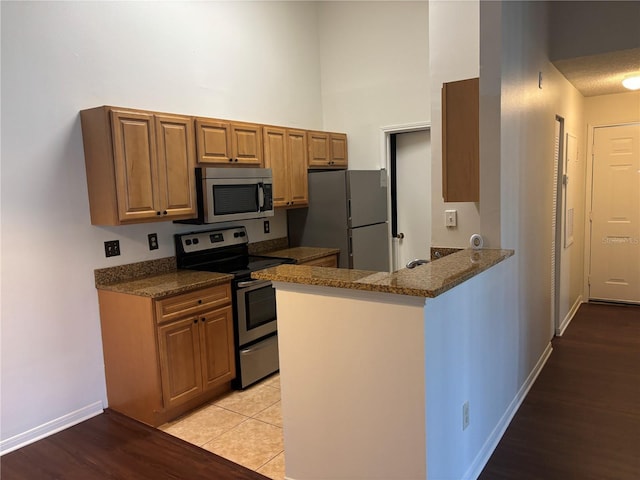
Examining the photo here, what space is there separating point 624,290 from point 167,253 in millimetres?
4939

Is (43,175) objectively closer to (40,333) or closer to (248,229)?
(40,333)

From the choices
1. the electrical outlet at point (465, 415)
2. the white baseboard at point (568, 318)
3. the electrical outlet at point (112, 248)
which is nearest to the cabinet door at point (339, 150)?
the electrical outlet at point (112, 248)

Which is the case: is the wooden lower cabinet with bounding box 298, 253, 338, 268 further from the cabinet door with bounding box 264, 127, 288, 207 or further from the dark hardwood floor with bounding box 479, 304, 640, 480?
the dark hardwood floor with bounding box 479, 304, 640, 480

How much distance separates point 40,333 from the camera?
2.93 meters

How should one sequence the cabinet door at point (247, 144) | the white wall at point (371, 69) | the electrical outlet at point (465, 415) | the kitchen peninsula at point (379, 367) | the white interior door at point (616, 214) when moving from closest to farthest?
the kitchen peninsula at point (379, 367), the electrical outlet at point (465, 415), the cabinet door at point (247, 144), the white wall at point (371, 69), the white interior door at point (616, 214)

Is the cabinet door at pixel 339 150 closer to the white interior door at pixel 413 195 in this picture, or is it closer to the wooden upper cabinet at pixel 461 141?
the white interior door at pixel 413 195

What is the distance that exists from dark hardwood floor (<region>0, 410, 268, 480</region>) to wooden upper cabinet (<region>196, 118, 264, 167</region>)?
75.6 inches

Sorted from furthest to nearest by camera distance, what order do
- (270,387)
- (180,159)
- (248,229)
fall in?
(248,229) → (270,387) → (180,159)

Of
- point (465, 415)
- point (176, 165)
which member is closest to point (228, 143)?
point (176, 165)

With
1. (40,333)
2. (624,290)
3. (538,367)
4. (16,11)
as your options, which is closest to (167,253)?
(40,333)

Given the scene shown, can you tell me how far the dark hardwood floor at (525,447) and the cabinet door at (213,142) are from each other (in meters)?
1.92

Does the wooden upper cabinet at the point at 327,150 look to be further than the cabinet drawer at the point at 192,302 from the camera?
Yes

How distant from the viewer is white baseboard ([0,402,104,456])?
110 inches

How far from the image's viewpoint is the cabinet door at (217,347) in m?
3.23
